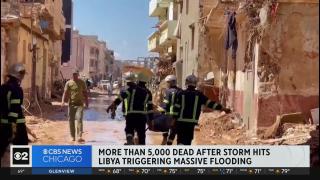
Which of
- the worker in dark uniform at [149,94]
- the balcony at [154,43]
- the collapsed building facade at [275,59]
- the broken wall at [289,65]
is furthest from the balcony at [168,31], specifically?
the worker in dark uniform at [149,94]

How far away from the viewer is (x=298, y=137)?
29.7ft

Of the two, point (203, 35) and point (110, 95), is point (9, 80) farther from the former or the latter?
point (110, 95)

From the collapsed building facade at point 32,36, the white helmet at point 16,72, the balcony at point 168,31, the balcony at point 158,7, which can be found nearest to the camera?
the white helmet at point 16,72

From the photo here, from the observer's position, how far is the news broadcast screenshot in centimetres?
627

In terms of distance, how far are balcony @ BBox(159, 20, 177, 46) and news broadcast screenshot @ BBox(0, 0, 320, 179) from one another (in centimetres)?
599

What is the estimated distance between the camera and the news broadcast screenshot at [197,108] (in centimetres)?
627

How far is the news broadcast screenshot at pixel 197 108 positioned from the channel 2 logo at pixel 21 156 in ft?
0.04

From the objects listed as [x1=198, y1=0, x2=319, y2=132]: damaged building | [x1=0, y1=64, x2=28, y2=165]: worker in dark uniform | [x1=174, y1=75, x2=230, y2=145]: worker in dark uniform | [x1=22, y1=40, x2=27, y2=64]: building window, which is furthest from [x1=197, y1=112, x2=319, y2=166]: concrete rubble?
[x1=22, y1=40, x2=27, y2=64]: building window

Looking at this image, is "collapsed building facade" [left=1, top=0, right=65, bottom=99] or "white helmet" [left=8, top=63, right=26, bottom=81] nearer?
"white helmet" [left=8, top=63, right=26, bottom=81]

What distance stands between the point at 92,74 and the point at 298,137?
144 feet

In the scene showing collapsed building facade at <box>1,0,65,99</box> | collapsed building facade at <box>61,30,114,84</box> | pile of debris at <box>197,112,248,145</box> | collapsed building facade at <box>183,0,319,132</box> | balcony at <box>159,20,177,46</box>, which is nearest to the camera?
collapsed building facade at <box>183,0,319,132</box>

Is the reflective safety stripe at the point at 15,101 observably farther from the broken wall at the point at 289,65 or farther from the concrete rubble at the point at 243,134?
the broken wall at the point at 289,65

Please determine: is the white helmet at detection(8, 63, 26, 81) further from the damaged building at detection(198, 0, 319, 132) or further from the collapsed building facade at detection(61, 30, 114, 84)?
the collapsed building facade at detection(61, 30, 114, 84)

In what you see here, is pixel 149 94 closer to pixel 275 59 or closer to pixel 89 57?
pixel 275 59
